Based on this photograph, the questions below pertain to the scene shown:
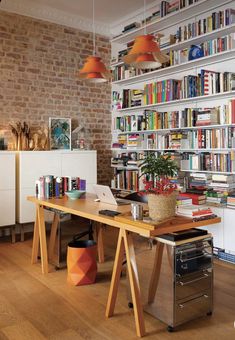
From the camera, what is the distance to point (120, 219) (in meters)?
2.66

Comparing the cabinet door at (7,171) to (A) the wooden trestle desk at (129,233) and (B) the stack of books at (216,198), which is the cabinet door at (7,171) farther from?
(B) the stack of books at (216,198)

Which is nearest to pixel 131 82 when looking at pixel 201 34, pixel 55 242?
pixel 201 34

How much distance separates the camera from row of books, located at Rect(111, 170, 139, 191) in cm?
586

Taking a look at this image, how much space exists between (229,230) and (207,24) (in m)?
2.61

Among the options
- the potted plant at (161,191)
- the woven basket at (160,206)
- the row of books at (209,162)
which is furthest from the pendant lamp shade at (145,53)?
the row of books at (209,162)

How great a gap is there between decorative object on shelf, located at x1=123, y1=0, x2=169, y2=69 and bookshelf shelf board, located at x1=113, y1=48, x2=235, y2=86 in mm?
1312

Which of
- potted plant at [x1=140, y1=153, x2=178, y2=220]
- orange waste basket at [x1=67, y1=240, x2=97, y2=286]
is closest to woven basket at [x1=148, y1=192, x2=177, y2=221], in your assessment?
potted plant at [x1=140, y1=153, x2=178, y2=220]

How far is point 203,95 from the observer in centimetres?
465

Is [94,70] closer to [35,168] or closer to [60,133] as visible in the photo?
[35,168]

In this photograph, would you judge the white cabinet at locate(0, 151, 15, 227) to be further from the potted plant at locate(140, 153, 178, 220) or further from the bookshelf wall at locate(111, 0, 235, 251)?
the potted plant at locate(140, 153, 178, 220)

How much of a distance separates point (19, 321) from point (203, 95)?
3411mm

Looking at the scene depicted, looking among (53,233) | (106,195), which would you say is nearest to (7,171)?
(53,233)

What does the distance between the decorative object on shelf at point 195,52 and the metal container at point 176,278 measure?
285 cm

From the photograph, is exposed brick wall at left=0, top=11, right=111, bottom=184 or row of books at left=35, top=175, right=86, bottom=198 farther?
exposed brick wall at left=0, top=11, right=111, bottom=184
